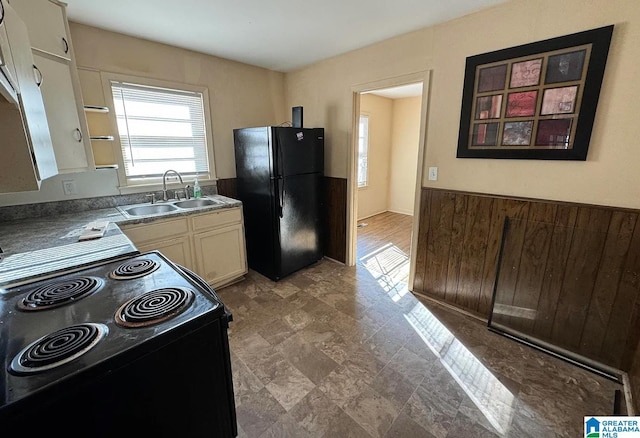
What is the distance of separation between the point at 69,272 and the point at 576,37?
10.2 ft

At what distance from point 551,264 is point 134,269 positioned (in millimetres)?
2644

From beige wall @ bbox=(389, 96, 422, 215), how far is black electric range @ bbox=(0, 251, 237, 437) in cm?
535

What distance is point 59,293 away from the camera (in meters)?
1.09

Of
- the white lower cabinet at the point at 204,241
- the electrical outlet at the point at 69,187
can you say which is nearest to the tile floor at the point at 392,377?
the white lower cabinet at the point at 204,241

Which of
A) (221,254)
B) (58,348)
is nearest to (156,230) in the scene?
(221,254)

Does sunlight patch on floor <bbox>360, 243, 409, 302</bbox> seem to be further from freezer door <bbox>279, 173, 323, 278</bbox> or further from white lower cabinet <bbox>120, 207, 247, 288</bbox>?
white lower cabinet <bbox>120, 207, 247, 288</bbox>

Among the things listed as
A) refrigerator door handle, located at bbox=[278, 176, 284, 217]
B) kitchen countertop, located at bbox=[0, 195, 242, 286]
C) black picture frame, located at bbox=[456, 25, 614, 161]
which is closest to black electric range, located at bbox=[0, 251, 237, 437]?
kitchen countertop, located at bbox=[0, 195, 242, 286]

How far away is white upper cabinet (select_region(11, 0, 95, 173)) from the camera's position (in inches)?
65.1

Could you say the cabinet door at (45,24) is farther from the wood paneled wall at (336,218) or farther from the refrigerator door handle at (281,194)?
the wood paneled wall at (336,218)

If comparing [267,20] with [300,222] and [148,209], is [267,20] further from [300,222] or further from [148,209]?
[148,209]

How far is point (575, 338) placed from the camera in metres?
1.94

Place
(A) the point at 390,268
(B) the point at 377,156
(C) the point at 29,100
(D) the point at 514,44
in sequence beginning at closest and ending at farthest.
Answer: (C) the point at 29,100, (D) the point at 514,44, (A) the point at 390,268, (B) the point at 377,156

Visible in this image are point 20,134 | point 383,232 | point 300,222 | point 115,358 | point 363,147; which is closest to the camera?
point 115,358

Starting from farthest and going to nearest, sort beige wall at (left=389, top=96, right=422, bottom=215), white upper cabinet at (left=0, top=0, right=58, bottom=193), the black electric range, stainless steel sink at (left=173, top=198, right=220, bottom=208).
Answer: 1. beige wall at (left=389, top=96, right=422, bottom=215)
2. stainless steel sink at (left=173, top=198, right=220, bottom=208)
3. white upper cabinet at (left=0, top=0, right=58, bottom=193)
4. the black electric range
